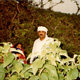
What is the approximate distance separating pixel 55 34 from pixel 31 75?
5179mm

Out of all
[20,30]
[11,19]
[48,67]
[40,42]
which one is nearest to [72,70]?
[48,67]

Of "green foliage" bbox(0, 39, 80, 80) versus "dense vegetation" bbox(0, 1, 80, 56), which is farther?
"dense vegetation" bbox(0, 1, 80, 56)

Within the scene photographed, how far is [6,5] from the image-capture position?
5.57 metres

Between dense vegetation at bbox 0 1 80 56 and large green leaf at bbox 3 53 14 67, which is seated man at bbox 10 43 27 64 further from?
dense vegetation at bbox 0 1 80 56

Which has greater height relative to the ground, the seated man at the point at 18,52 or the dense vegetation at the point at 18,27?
the dense vegetation at the point at 18,27

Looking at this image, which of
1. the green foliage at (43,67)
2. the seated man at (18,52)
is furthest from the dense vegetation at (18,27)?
the green foliage at (43,67)

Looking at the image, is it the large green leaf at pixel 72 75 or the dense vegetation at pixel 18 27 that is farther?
the dense vegetation at pixel 18 27

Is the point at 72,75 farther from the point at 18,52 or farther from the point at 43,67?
the point at 18,52

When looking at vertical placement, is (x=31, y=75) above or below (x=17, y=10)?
below

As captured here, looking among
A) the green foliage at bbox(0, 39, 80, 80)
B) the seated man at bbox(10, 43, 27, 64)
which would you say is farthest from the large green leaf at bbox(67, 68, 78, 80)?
the seated man at bbox(10, 43, 27, 64)

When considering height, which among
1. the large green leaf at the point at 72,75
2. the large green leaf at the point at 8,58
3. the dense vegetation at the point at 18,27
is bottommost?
the large green leaf at the point at 72,75

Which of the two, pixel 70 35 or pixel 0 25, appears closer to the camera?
pixel 0 25

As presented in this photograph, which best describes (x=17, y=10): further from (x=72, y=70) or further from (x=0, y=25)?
(x=72, y=70)

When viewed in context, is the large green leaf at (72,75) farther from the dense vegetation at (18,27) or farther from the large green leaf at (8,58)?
the dense vegetation at (18,27)
